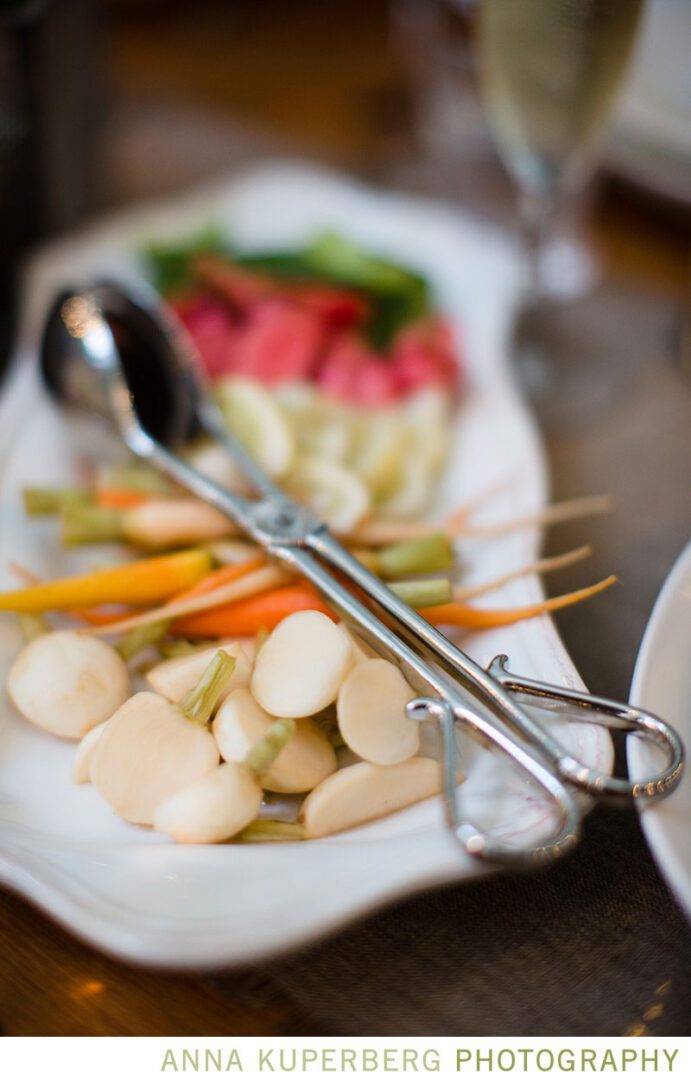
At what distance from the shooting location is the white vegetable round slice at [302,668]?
0.42 m

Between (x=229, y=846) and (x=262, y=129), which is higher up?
(x=262, y=129)

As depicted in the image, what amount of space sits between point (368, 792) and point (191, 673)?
98 mm

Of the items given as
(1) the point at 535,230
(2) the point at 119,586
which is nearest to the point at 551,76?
(1) the point at 535,230

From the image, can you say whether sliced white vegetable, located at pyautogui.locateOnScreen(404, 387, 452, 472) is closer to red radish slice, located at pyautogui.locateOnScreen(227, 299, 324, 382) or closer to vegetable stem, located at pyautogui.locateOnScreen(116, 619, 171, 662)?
red radish slice, located at pyautogui.locateOnScreen(227, 299, 324, 382)

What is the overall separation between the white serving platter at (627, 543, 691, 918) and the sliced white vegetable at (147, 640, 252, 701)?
17 centimetres

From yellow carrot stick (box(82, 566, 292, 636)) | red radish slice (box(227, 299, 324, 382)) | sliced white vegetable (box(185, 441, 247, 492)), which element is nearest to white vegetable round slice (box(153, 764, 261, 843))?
yellow carrot stick (box(82, 566, 292, 636))

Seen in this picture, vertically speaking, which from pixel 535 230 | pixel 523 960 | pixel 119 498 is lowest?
pixel 523 960

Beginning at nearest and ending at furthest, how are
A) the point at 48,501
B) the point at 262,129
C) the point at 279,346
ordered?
1. the point at 48,501
2. the point at 279,346
3. the point at 262,129

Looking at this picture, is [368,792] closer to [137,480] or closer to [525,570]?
[525,570]

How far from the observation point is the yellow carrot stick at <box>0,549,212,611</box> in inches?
19.7

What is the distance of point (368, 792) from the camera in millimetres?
406

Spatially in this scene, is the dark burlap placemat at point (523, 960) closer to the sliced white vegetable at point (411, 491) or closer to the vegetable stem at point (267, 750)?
the vegetable stem at point (267, 750)

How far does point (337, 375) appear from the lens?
0.72 metres

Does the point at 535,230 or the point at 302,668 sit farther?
the point at 535,230
